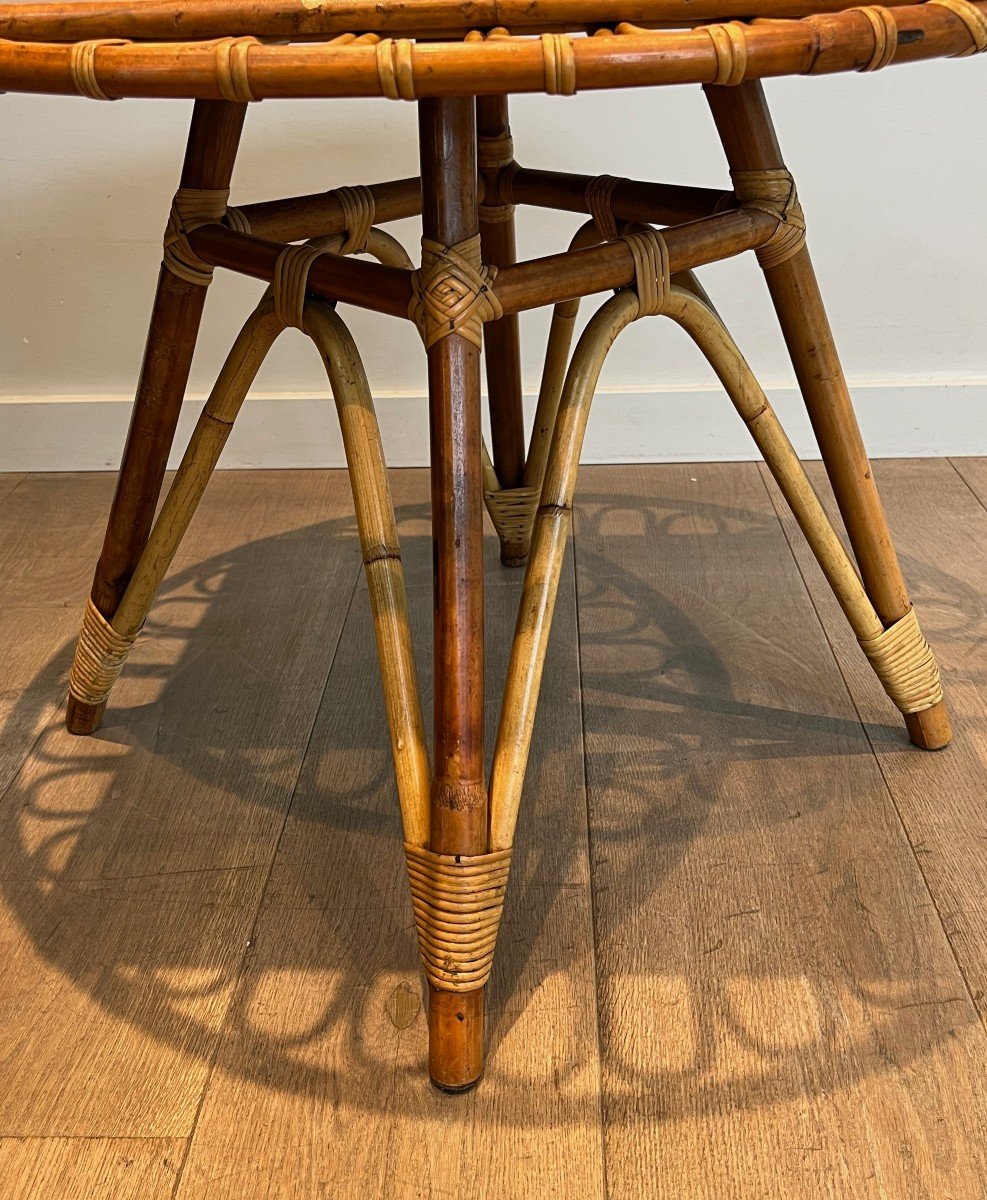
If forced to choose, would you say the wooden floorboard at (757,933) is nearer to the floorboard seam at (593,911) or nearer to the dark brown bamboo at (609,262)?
the floorboard seam at (593,911)

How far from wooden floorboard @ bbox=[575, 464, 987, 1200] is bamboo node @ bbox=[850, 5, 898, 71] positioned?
492 millimetres

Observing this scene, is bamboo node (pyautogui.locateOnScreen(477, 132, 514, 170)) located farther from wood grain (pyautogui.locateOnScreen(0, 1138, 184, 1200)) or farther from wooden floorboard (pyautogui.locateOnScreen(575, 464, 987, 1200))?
wood grain (pyautogui.locateOnScreen(0, 1138, 184, 1200))

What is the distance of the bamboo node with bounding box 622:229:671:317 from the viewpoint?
29.4 inches

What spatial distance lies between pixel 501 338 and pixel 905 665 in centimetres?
44

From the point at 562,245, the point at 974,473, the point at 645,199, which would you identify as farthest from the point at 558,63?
the point at 974,473

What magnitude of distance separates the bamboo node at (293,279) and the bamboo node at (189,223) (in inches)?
3.8

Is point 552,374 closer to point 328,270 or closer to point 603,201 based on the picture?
point 603,201

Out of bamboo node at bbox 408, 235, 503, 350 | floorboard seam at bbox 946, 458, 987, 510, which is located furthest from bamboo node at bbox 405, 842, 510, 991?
floorboard seam at bbox 946, 458, 987, 510

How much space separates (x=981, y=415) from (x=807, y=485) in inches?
28.8

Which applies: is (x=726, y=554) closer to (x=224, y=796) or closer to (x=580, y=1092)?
(x=224, y=796)

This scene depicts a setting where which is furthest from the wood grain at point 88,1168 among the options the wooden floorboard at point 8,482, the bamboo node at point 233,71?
the wooden floorboard at point 8,482

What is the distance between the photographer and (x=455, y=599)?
2.20ft

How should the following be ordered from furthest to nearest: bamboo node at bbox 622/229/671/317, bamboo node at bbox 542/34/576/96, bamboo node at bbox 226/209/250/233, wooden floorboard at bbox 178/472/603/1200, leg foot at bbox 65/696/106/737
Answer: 1. leg foot at bbox 65/696/106/737
2. bamboo node at bbox 226/209/250/233
3. bamboo node at bbox 622/229/671/317
4. wooden floorboard at bbox 178/472/603/1200
5. bamboo node at bbox 542/34/576/96

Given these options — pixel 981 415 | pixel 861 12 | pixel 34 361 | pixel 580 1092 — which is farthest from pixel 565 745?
pixel 34 361
